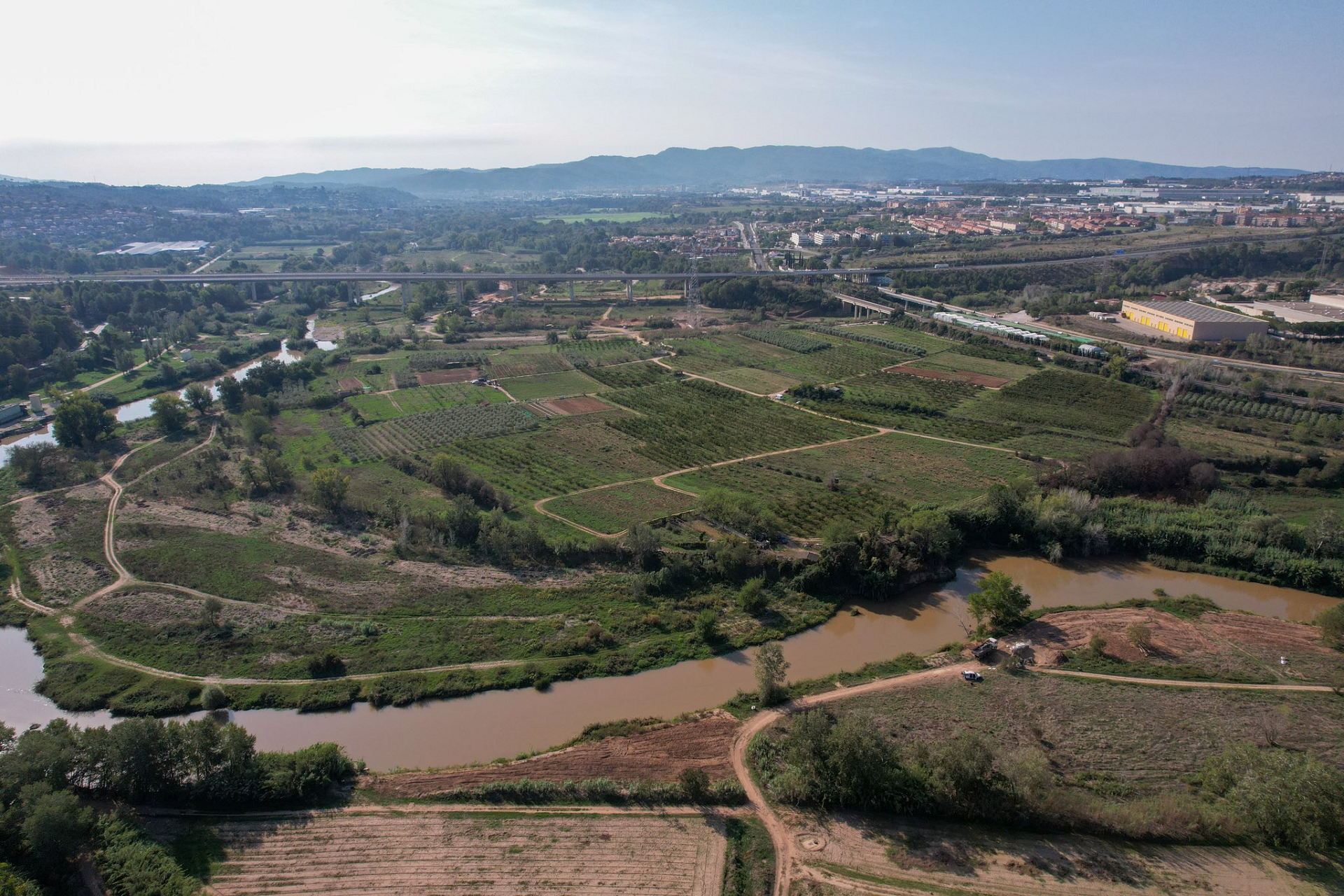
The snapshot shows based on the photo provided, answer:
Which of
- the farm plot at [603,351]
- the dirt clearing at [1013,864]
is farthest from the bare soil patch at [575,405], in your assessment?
the dirt clearing at [1013,864]

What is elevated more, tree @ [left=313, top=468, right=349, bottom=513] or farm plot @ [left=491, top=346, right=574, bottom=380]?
farm plot @ [left=491, top=346, right=574, bottom=380]

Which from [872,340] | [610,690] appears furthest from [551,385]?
[610,690]

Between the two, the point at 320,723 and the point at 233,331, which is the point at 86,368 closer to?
the point at 233,331

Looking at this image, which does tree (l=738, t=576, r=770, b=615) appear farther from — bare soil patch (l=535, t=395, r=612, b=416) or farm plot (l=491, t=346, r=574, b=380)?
farm plot (l=491, t=346, r=574, b=380)

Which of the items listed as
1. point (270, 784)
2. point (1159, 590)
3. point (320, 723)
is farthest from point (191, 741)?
point (1159, 590)

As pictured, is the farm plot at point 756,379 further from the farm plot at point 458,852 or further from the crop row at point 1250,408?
the farm plot at point 458,852

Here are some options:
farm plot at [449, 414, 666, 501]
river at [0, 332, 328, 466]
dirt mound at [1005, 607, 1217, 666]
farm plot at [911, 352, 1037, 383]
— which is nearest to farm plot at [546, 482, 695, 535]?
farm plot at [449, 414, 666, 501]
